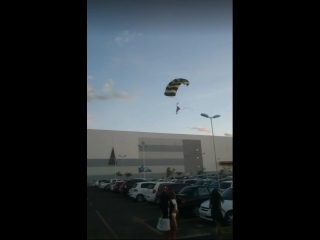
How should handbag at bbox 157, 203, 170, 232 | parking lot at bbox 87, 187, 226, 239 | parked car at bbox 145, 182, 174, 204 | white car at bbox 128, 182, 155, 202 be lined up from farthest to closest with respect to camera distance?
white car at bbox 128, 182, 155, 202 < parked car at bbox 145, 182, 174, 204 < handbag at bbox 157, 203, 170, 232 < parking lot at bbox 87, 187, 226, 239

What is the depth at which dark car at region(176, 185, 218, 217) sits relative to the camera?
15.4 ft

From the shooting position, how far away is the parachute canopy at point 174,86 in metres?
4.47

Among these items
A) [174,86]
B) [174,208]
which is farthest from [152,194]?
[174,86]

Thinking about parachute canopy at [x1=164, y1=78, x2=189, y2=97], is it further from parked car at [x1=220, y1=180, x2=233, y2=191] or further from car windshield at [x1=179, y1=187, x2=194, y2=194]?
parked car at [x1=220, y1=180, x2=233, y2=191]

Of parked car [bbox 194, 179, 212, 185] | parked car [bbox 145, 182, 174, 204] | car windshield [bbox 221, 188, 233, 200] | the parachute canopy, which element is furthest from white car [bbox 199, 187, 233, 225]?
the parachute canopy

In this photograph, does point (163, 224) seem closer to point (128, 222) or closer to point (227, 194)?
point (128, 222)

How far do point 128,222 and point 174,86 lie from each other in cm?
224

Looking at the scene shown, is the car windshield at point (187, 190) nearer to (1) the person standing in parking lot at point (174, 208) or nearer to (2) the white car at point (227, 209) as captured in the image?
(1) the person standing in parking lot at point (174, 208)

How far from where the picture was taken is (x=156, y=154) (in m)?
4.91

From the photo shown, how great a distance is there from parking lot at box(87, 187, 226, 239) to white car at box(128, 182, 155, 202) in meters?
0.11

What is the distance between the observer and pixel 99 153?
4.29 metres
